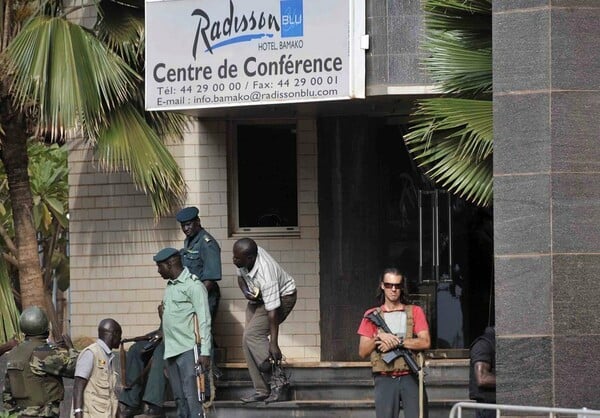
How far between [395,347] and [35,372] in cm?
281

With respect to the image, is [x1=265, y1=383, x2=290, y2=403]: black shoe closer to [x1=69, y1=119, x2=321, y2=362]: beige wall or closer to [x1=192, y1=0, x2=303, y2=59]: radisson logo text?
[x1=69, y1=119, x2=321, y2=362]: beige wall

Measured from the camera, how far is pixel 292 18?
45.0 feet

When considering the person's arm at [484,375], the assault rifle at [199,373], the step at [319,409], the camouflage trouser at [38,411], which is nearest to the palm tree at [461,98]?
the person's arm at [484,375]

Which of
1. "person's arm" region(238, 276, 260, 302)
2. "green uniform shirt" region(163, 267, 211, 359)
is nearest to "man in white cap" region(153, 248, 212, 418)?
"green uniform shirt" region(163, 267, 211, 359)

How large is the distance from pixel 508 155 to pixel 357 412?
3.86 meters

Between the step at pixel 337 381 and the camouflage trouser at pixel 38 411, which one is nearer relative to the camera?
the camouflage trouser at pixel 38 411

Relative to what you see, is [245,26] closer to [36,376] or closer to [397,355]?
[397,355]

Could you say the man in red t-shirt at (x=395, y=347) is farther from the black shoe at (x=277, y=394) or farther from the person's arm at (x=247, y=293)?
the black shoe at (x=277, y=394)

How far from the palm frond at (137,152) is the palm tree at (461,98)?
3.37 m

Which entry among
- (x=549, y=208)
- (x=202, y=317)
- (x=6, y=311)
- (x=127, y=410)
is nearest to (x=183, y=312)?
(x=202, y=317)

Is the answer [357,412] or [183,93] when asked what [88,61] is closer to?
[183,93]

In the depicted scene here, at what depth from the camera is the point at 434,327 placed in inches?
622

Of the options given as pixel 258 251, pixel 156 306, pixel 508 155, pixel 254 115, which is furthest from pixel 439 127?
pixel 156 306

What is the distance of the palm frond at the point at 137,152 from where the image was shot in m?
14.7
